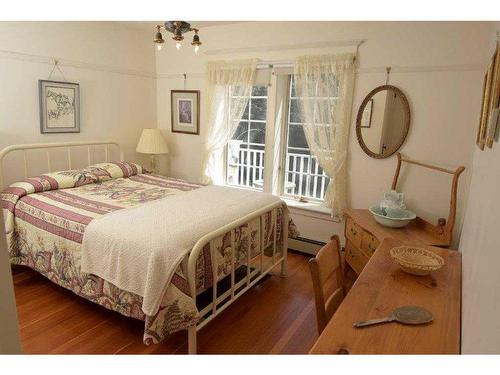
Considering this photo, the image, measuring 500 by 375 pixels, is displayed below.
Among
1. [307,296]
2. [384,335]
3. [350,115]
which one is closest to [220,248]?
[307,296]

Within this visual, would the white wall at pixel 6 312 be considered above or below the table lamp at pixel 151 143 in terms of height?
below

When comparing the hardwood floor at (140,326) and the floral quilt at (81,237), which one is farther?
the hardwood floor at (140,326)

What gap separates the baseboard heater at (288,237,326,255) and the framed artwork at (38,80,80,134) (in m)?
2.53

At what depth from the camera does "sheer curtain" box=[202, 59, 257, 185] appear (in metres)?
3.39

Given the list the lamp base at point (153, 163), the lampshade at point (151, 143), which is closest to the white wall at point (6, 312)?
the lampshade at point (151, 143)

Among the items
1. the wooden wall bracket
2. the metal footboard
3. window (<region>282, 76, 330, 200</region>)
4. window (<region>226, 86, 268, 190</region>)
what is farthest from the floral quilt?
the wooden wall bracket

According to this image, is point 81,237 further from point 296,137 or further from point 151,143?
point 296,137

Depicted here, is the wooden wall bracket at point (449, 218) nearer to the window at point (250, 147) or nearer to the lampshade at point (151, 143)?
the window at point (250, 147)

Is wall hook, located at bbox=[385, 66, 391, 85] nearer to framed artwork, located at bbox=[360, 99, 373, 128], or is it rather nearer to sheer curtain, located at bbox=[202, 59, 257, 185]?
framed artwork, located at bbox=[360, 99, 373, 128]

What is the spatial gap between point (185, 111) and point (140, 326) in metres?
2.55

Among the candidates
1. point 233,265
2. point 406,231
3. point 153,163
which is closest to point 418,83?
point 406,231

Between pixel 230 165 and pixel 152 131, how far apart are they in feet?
3.27

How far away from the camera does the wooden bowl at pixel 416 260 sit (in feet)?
4.43

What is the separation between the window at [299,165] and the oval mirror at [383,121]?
0.55 m
